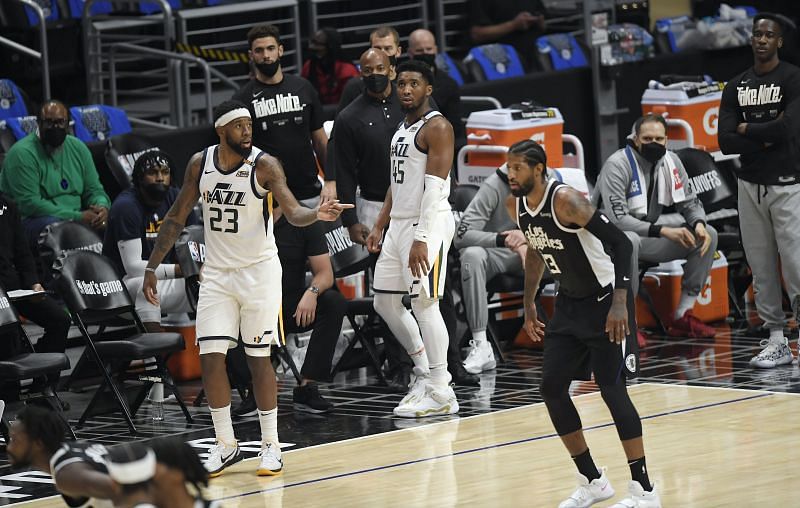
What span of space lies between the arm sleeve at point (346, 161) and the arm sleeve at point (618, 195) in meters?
2.34

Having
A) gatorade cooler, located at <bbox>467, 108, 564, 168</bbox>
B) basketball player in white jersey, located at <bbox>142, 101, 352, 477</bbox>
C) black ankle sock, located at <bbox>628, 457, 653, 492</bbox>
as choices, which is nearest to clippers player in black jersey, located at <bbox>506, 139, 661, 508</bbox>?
black ankle sock, located at <bbox>628, 457, 653, 492</bbox>

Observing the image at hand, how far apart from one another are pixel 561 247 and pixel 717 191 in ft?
18.3

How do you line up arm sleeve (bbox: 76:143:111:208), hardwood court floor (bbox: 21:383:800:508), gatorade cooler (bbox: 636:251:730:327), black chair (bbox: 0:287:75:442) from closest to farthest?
hardwood court floor (bbox: 21:383:800:508), black chair (bbox: 0:287:75:442), arm sleeve (bbox: 76:143:111:208), gatorade cooler (bbox: 636:251:730:327)

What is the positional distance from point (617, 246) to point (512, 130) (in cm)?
528

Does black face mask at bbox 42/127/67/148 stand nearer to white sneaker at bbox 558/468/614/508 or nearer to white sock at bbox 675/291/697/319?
white sock at bbox 675/291/697/319

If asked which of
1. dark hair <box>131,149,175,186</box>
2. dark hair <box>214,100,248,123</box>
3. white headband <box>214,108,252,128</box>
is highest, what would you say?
dark hair <box>214,100,248,123</box>

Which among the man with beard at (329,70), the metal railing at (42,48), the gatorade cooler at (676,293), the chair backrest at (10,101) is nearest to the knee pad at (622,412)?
the gatorade cooler at (676,293)

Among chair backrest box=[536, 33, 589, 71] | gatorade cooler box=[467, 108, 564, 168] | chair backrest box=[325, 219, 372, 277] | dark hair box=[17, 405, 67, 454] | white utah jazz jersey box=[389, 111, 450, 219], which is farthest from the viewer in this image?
chair backrest box=[536, 33, 589, 71]

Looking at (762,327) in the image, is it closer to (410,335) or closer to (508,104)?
(410,335)

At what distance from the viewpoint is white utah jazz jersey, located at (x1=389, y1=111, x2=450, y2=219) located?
9.23m

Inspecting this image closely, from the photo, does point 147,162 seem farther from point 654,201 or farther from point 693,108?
point 693,108

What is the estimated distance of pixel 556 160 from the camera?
1249cm

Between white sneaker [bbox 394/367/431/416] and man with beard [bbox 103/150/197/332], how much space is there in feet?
5.47

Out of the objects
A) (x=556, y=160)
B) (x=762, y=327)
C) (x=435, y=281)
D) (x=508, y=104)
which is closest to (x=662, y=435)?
(x=435, y=281)
